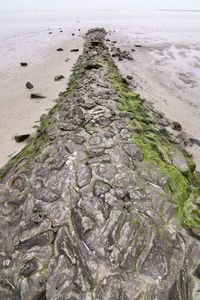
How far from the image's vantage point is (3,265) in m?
3.93

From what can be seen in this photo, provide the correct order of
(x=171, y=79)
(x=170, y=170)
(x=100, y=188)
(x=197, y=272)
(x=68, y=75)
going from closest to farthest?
(x=197, y=272) → (x=100, y=188) → (x=170, y=170) → (x=171, y=79) → (x=68, y=75)

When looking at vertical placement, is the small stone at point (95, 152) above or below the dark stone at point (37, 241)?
above

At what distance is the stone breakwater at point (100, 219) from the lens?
3.56m

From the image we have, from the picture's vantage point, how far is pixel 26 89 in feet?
43.8

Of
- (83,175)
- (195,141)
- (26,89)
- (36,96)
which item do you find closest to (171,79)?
(195,141)

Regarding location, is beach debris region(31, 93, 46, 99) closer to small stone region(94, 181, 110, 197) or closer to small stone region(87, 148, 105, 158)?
small stone region(87, 148, 105, 158)

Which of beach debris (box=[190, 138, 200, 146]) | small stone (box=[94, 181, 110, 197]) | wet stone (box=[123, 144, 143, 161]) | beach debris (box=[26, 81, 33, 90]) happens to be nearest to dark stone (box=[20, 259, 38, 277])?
small stone (box=[94, 181, 110, 197])

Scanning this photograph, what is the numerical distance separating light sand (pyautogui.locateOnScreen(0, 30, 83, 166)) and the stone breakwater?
2480mm

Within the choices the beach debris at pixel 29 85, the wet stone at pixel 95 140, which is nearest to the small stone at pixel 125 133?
the wet stone at pixel 95 140

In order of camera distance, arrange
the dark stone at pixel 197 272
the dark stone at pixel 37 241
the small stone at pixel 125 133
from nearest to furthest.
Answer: the dark stone at pixel 197 272 → the dark stone at pixel 37 241 → the small stone at pixel 125 133

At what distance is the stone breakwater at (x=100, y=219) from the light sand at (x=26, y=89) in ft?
8.14

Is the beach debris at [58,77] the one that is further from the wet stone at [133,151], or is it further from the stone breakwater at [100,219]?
the wet stone at [133,151]

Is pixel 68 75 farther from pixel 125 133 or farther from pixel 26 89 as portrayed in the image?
pixel 125 133

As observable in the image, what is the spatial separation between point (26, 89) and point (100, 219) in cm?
1057
